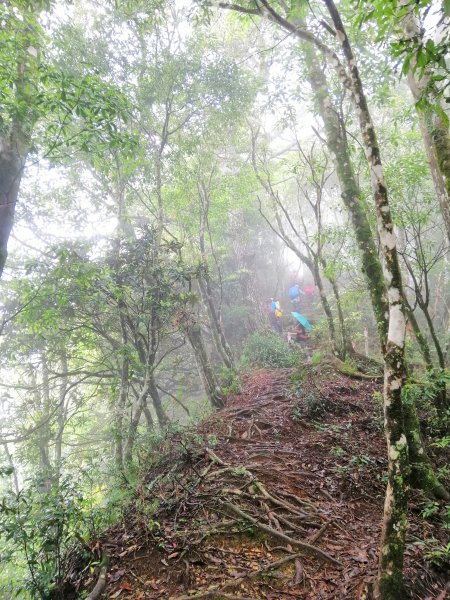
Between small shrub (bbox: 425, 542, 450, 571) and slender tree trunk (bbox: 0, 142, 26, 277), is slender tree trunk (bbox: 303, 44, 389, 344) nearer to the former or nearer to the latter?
small shrub (bbox: 425, 542, 450, 571)

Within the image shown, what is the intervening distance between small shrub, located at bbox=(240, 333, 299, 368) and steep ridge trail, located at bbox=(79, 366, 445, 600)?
5.73m

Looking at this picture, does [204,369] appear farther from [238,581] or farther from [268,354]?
[238,581]

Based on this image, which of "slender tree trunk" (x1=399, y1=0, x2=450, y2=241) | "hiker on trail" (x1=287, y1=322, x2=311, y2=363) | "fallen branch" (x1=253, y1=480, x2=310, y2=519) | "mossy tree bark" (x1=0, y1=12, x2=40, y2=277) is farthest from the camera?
"hiker on trail" (x1=287, y1=322, x2=311, y2=363)

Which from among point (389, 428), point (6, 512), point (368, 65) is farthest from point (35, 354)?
point (368, 65)

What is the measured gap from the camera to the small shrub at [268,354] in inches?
508

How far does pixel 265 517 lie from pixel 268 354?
9767 millimetres

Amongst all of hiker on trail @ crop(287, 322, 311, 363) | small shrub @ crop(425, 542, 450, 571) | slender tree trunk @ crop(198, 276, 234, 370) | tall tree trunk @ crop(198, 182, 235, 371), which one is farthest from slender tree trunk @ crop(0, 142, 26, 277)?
hiker on trail @ crop(287, 322, 311, 363)

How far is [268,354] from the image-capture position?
13.8 m

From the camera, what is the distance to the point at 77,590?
11.0 ft

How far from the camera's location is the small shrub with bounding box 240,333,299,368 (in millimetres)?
12906

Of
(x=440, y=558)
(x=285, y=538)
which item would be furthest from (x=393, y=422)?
(x=285, y=538)

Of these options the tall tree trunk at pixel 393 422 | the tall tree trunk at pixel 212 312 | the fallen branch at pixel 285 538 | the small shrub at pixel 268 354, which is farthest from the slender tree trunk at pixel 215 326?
the tall tree trunk at pixel 393 422

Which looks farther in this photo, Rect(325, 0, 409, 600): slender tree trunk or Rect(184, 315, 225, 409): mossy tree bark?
Rect(184, 315, 225, 409): mossy tree bark

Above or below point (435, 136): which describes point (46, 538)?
below
